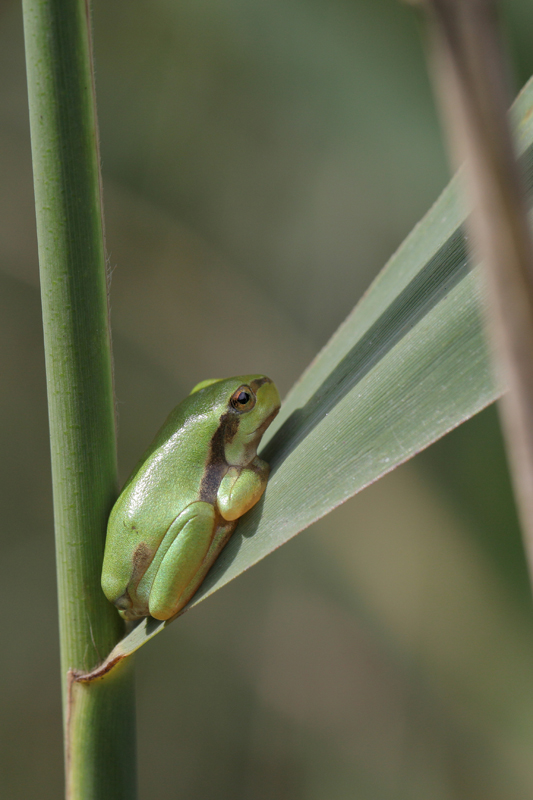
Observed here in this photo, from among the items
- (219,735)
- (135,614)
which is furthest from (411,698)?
(135,614)

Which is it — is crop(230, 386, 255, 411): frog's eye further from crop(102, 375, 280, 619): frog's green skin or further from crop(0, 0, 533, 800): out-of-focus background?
crop(0, 0, 533, 800): out-of-focus background

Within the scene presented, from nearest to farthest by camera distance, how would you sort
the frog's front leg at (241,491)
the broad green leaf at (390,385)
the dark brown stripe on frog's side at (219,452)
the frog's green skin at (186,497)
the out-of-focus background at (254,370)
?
the broad green leaf at (390,385) < the frog's green skin at (186,497) < the frog's front leg at (241,491) < the dark brown stripe on frog's side at (219,452) < the out-of-focus background at (254,370)

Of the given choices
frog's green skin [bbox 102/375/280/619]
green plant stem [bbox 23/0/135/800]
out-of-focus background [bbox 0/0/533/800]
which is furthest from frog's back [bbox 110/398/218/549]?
out-of-focus background [bbox 0/0/533/800]

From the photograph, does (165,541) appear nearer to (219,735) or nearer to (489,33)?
(489,33)

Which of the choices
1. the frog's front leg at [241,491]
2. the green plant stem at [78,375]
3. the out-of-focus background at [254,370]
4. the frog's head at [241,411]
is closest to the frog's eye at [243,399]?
the frog's head at [241,411]

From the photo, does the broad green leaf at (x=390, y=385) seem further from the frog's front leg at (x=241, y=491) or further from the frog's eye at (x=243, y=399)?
the frog's eye at (x=243, y=399)

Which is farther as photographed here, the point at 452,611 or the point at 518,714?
the point at 452,611
